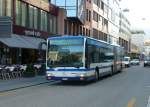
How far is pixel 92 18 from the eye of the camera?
76.5 metres

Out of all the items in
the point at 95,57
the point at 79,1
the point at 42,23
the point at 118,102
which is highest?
the point at 79,1

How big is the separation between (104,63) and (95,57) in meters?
4.29

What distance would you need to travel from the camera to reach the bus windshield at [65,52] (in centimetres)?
2452

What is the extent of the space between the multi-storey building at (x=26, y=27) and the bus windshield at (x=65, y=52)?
395cm

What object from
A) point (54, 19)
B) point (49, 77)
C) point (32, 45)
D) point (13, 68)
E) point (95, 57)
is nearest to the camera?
point (49, 77)

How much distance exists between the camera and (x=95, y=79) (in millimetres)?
28266

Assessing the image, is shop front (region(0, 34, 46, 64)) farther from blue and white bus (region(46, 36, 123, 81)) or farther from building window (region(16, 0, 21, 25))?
blue and white bus (region(46, 36, 123, 81))

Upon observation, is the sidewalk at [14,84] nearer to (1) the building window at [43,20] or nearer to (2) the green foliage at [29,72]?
(2) the green foliage at [29,72]

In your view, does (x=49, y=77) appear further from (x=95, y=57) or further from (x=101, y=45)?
(x=101, y=45)

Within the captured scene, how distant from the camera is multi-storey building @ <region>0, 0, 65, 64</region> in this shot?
3494cm

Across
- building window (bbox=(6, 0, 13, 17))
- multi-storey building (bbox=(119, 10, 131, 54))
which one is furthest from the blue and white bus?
multi-storey building (bbox=(119, 10, 131, 54))

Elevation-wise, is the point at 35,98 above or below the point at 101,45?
below

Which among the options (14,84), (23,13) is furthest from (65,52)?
(23,13)

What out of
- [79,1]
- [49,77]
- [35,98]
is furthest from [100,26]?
[35,98]
